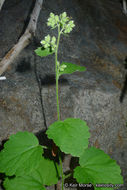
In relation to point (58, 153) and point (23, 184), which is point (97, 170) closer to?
point (58, 153)

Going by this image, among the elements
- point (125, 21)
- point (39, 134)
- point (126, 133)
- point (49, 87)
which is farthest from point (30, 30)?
point (125, 21)

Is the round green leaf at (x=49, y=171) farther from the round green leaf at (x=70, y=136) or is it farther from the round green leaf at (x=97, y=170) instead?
the round green leaf at (x=70, y=136)

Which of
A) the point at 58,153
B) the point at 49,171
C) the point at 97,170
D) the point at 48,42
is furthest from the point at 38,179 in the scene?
the point at 48,42

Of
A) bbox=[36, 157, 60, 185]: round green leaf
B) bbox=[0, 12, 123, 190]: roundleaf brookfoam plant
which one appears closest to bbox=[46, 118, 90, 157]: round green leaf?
bbox=[0, 12, 123, 190]: roundleaf brookfoam plant

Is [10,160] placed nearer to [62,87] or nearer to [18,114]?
[18,114]

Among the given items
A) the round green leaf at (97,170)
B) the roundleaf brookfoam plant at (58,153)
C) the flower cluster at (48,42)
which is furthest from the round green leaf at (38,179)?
the flower cluster at (48,42)

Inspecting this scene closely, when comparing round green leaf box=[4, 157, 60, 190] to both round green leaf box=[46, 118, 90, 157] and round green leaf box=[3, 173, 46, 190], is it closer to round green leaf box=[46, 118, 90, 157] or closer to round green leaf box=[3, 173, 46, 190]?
round green leaf box=[3, 173, 46, 190]
